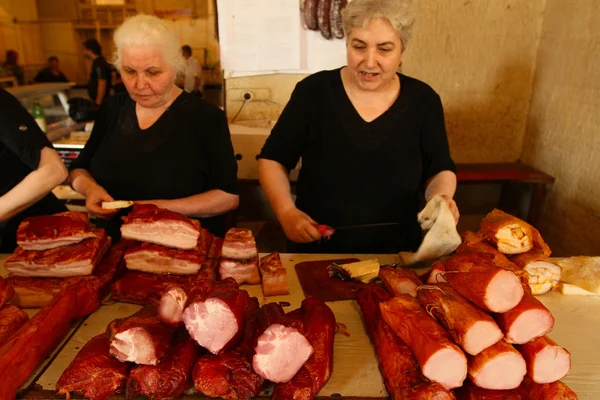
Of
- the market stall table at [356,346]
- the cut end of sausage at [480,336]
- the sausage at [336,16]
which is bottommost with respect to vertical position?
the market stall table at [356,346]

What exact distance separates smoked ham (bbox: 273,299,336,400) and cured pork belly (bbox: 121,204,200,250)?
0.65m

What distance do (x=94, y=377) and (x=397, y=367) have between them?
95 centimetres

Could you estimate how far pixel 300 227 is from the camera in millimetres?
2480

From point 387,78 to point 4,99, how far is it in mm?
2059

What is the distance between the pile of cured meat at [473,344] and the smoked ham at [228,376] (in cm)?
45

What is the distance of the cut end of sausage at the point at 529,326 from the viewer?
1391 mm

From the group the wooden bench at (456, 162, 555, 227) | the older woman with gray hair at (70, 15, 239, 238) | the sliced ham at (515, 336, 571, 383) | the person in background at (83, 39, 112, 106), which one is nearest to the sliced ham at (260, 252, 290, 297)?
the older woman with gray hair at (70, 15, 239, 238)

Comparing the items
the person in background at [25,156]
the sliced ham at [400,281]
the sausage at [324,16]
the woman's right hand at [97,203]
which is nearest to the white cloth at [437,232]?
the sliced ham at [400,281]

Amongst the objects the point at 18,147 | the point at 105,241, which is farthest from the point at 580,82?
the point at 18,147

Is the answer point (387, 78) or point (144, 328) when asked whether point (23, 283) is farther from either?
point (387, 78)

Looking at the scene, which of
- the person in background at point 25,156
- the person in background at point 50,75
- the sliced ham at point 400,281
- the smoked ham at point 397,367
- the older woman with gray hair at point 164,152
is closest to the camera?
the smoked ham at point 397,367

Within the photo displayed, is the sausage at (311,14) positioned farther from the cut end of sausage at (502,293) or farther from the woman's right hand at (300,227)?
the cut end of sausage at (502,293)

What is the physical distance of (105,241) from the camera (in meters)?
2.18

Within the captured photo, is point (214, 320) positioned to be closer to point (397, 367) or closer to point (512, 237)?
point (397, 367)
